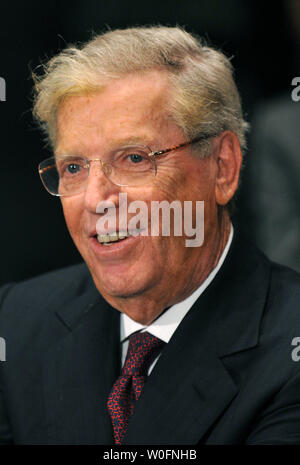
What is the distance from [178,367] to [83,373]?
29 cm

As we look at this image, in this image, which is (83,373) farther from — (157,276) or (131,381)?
(157,276)

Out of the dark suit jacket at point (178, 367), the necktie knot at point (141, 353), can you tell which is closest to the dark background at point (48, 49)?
the dark suit jacket at point (178, 367)

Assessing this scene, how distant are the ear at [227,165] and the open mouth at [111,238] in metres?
0.29

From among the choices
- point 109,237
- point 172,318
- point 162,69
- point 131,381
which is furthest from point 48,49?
point 131,381

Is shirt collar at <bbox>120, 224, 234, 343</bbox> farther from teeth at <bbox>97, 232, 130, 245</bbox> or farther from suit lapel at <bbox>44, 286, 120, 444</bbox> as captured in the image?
teeth at <bbox>97, 232, 130, 245</bbox>

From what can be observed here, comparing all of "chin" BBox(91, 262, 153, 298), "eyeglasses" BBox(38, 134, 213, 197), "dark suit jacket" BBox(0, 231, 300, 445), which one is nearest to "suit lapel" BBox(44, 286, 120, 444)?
"dark suit jacket" BBox(0, 231, 300, 445)

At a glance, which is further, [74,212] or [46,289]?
[46,289]

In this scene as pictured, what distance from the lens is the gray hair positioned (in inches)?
60.5

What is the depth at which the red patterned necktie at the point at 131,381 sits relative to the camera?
1.60 m

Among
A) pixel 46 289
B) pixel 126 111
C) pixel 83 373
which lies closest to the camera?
pixel 126 111

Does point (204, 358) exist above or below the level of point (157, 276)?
below

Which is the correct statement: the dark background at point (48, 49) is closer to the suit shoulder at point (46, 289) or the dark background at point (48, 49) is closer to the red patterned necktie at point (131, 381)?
the suit shoulder at point (46, 289)

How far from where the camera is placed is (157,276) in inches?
63.7
